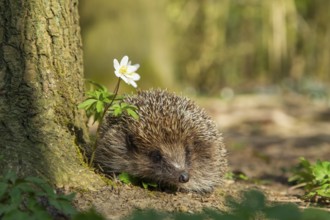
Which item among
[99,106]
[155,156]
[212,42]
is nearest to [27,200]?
[99,106]

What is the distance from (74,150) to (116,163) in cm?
51

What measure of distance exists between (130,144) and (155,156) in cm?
22

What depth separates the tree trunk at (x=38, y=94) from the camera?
15.5 ft

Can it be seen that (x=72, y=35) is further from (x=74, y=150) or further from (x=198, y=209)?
(x=198, y=209)

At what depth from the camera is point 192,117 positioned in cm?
557

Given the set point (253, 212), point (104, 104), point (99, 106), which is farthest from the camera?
point (104, 104)

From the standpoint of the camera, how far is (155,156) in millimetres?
5500

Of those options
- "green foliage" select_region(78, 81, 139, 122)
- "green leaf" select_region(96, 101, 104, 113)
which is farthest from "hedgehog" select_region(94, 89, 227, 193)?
"green leaf" select_region(96, 101, 104, 113)

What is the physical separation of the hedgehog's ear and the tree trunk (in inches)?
21.3

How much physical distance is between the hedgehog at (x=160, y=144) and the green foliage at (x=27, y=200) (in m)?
1.26

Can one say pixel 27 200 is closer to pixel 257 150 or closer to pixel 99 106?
pixel 99 106

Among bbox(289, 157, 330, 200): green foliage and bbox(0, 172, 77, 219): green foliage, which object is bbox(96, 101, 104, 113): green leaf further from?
bbox(289, 157, 330, 200): green foliage

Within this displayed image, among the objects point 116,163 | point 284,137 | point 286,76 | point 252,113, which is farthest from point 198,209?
point 286,76

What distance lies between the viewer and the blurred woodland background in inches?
589
